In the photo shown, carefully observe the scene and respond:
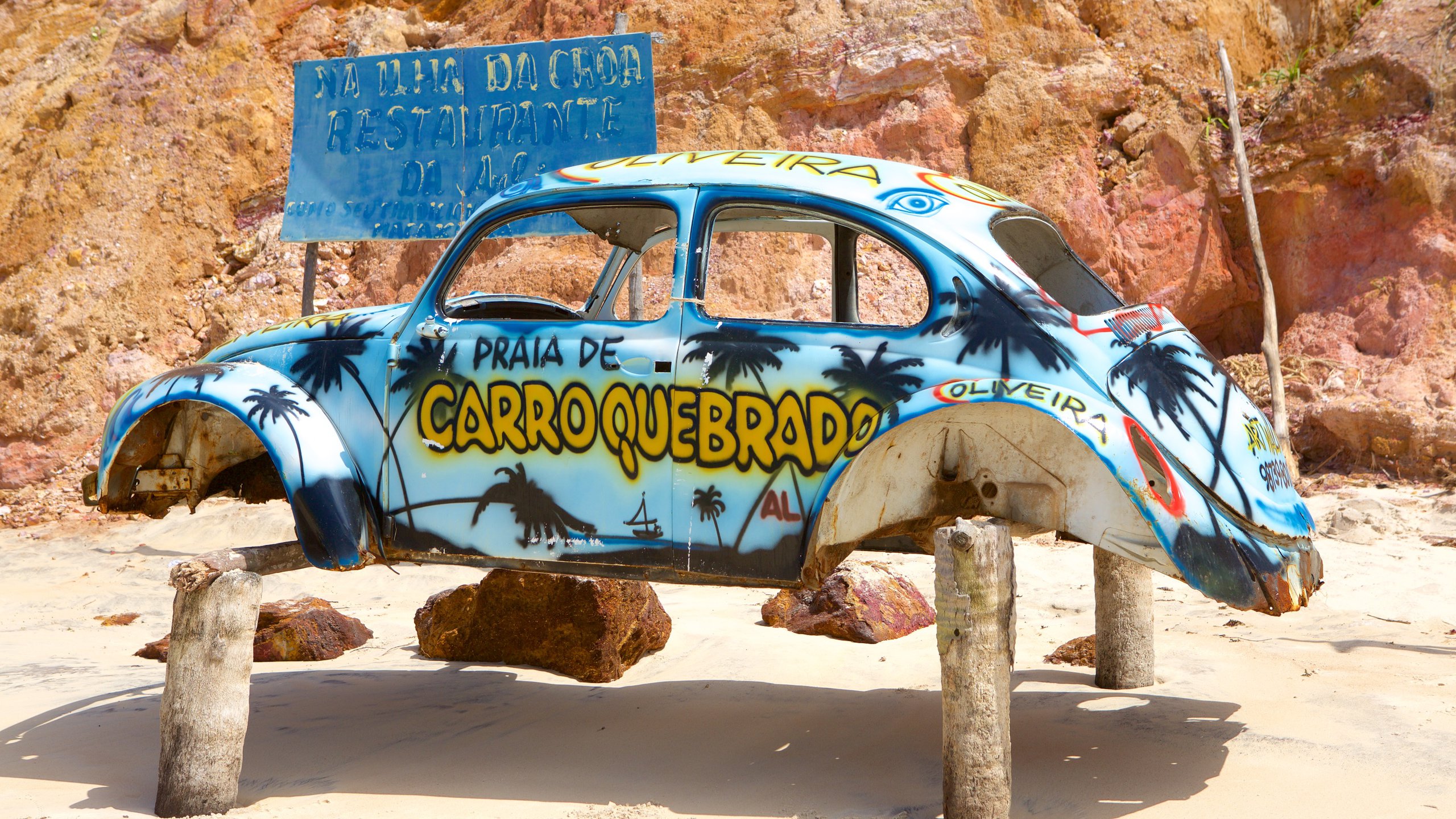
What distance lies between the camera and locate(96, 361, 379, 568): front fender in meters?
3.73

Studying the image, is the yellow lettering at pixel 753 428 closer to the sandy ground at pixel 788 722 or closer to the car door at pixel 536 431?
the car door at pixel 536 431

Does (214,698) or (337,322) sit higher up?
(337,322)

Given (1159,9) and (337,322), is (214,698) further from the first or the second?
(1159,9)

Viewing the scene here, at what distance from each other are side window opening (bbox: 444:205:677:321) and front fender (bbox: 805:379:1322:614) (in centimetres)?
162

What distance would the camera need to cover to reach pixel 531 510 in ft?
12.3

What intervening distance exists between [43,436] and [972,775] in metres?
11.9

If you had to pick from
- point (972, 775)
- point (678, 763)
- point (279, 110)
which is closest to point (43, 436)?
point (279, 110)

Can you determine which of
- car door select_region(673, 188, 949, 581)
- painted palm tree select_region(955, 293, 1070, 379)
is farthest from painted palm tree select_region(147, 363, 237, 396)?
painted palm tree select_region(955, 293, 1070, 379)

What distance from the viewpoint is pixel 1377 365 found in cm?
994

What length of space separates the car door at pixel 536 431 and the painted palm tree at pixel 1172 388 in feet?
4.62

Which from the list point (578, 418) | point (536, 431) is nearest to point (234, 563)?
point (536, 431)

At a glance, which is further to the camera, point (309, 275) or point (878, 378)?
point (309, 275)

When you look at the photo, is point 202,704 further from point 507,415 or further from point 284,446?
point 507,415

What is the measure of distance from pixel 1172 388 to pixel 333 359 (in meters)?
2.87
